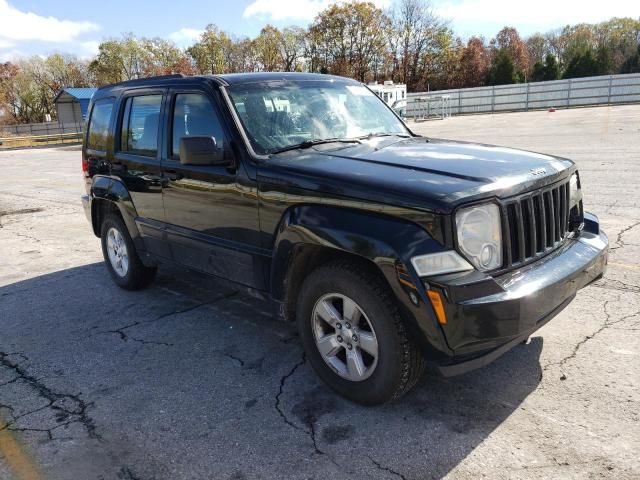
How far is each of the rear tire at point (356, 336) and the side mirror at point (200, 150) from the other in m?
1.10

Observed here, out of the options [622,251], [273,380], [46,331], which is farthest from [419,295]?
[622,251]

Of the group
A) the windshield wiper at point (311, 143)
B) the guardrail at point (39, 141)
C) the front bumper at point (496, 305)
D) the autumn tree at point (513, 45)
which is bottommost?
the guardrail at point (39, 141)

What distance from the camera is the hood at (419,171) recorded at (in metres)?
2.80

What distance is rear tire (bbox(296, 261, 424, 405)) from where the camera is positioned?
289cm

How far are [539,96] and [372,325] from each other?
41342mm

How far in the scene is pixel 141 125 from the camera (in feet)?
15.9

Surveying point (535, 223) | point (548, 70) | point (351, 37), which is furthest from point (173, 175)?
point (351, 37)

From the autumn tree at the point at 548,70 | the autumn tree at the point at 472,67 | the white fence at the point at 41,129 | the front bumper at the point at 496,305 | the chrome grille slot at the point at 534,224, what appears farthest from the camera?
the autumn tree at the point at 472,67

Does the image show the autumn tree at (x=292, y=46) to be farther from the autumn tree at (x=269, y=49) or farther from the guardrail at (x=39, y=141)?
the guardrail at (x=39, y=141)

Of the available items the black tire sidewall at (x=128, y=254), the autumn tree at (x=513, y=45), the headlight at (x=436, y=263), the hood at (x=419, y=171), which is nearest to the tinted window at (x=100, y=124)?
the black tire sidewall at (x=128, y=254)

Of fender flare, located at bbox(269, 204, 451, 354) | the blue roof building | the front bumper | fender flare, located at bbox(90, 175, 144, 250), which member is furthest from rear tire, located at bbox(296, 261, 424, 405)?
the blue roof building

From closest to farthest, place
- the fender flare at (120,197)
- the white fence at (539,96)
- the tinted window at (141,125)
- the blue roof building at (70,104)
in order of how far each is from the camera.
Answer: the tinted window at (141,125)
the fender flare at (120,197)
the white fence at (539,96)
the blue roof building at (70,104)

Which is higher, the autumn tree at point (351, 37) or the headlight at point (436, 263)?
the autumn tree at point (351, 37)

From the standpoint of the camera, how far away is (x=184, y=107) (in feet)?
14.0
